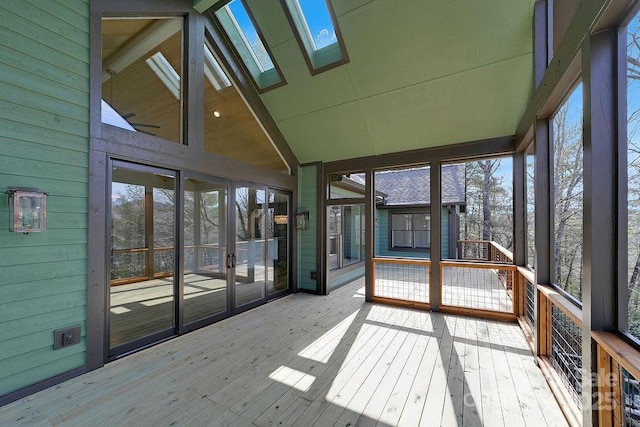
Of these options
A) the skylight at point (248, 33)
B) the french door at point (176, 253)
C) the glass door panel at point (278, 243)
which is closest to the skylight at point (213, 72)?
the skylight at point (248, 33)

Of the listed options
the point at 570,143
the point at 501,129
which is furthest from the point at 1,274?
the point at 501,129

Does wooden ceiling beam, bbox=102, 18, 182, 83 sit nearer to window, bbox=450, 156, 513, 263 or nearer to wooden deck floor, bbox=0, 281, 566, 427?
wooden deck floor, bbox=0, 281, 566, 427

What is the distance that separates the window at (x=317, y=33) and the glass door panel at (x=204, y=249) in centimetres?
248

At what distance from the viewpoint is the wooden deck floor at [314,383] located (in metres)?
2.13

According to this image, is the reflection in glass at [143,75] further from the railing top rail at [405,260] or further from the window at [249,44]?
the railing top rail at [405,260]

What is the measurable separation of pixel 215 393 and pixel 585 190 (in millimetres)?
3299

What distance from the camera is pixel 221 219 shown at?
427cm

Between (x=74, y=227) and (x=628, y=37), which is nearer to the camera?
(x=628, y=37)

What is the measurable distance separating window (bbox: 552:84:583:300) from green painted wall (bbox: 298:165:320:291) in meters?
3.95

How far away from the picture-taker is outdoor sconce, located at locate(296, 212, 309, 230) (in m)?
5.88

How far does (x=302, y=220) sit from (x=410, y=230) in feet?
18.1

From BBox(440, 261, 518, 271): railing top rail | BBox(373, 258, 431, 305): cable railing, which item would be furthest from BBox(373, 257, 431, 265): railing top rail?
BBox(440, 261, 518, 271): railing top rail

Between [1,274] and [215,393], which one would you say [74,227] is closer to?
[1,274]

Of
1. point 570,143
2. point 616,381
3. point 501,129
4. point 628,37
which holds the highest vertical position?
point 501,129
